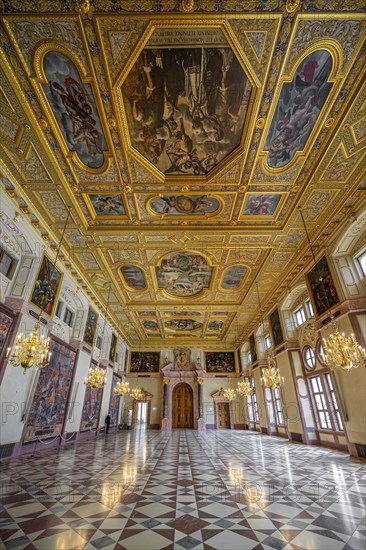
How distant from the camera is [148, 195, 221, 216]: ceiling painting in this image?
8.38 meters

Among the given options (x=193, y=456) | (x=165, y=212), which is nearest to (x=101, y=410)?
(x=193, y=456)

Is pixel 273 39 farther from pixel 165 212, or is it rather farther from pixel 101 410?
pixel 101 410

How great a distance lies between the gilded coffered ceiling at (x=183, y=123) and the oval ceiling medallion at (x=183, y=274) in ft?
1.74

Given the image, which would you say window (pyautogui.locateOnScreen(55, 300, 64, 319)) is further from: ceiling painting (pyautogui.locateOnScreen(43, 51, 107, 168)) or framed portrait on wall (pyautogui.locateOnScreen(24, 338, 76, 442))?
ceiling painting (pyautogui.locateOnScreen(43, 51, 107, 168))

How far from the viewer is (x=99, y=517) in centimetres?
368

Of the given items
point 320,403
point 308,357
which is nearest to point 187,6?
point 308,357

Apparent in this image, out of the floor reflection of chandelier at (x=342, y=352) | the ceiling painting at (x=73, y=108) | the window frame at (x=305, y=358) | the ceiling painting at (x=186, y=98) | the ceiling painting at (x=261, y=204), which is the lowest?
the floor reflection of chandelier at (x=342, y=352)

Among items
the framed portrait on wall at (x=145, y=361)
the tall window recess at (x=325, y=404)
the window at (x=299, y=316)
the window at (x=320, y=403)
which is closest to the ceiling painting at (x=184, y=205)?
the window at (x=299, y=316)

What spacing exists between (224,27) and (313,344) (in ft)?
37.7

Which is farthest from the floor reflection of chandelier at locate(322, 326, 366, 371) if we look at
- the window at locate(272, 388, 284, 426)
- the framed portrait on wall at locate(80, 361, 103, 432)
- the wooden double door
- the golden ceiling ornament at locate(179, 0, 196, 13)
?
the wooden double door

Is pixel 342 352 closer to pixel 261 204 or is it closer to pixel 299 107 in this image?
pixel 261 204

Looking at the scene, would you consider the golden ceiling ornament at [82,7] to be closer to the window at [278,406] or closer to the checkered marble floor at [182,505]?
the checkered marble floor at [182,505]

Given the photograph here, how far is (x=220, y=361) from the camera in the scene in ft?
81.6

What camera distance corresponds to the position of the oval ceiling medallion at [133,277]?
491 inches
